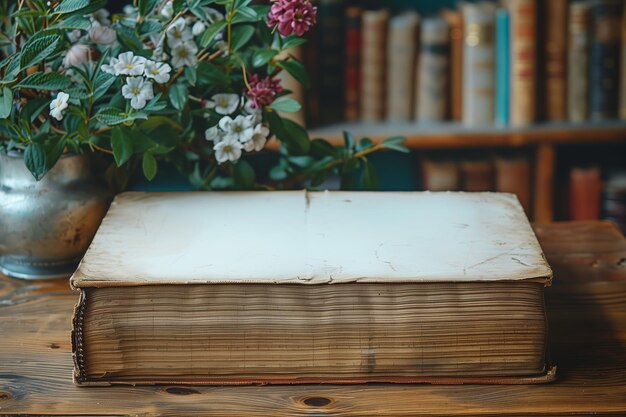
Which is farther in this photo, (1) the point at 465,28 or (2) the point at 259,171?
(2) the point at 259,171

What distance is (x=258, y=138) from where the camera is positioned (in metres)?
1.03

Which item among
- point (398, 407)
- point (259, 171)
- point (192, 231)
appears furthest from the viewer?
point (259, 171)

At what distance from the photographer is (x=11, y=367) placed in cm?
85

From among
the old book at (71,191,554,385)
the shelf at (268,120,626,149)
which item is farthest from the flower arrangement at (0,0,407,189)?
the shelf at (268,120,626,149)

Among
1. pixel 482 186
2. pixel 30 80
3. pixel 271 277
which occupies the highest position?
pixel 30 80

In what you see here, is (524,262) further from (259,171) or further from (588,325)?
(259,171)

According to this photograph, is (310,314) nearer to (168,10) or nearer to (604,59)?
(168,10)

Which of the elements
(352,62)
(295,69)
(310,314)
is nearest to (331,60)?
(352,62)

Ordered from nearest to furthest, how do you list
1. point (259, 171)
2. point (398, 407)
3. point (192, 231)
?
point (398, 407) → point (192, 231) → point (259, 171)

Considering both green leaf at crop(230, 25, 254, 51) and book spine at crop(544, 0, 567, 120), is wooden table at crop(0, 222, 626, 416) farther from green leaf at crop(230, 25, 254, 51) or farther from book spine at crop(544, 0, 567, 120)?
book spine at crop(544, 0, 567, 120)

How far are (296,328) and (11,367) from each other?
27 centimetres

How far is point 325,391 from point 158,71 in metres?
0.35

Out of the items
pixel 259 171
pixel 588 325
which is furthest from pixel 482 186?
pixel 588 325

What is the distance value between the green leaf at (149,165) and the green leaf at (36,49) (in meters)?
0.16
